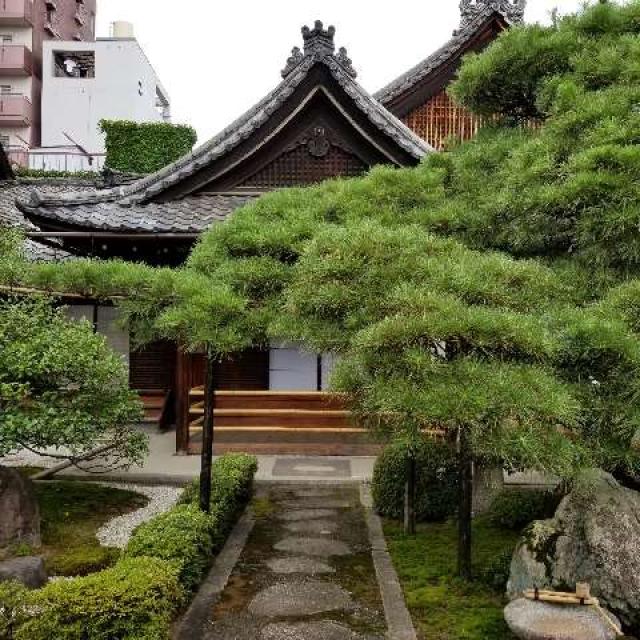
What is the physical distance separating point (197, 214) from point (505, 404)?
1049 cm

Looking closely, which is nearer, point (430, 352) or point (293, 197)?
point (430, 352)

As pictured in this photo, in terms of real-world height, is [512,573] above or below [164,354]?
below

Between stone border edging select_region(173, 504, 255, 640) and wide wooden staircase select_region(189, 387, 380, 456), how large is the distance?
4.40 meters

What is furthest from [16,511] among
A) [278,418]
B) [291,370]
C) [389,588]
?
[291,370]

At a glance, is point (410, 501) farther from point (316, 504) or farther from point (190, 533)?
point (190, 533)

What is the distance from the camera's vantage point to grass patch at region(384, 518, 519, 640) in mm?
5914

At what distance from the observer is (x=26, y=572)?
21.6 feet

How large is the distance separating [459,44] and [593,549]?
49.1 ft

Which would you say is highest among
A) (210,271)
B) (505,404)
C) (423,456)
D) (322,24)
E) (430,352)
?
(322,24)

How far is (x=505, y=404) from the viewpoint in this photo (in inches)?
181

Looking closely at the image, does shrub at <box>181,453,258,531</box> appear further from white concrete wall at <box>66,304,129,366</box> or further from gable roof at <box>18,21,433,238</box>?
white concrete wall at <box>66,304,129,366</box>

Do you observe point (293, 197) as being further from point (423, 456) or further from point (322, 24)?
point (322, 24)

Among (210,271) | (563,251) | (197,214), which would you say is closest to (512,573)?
(563,251)

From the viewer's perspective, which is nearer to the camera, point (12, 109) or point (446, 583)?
point (446, 583)
